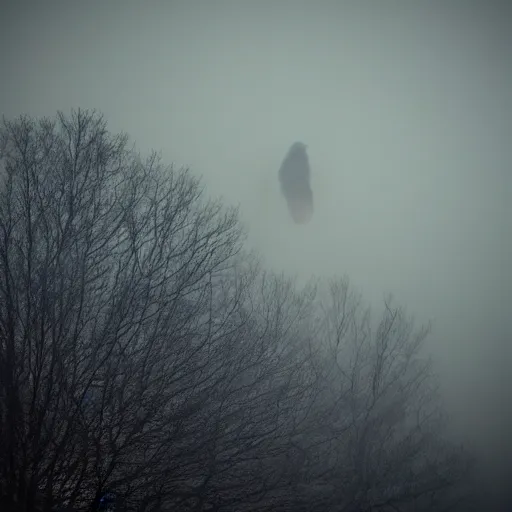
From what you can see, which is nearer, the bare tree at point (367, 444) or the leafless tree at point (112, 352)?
the leafless tree at point (112, 352)

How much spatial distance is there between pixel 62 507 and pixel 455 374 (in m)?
61.5

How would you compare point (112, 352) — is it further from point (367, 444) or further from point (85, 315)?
point (367, 444)

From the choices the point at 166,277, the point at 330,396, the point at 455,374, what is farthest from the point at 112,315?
the point at 455,374

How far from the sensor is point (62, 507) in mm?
4684

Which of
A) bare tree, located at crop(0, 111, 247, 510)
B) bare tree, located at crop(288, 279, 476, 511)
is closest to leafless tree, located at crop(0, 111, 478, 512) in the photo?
bare tree, located at crop(0, 111, 247, 510)

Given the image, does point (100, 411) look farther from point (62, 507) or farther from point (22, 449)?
point (62, 507)

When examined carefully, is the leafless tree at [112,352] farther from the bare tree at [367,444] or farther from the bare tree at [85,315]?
the bare tree at [367,444]

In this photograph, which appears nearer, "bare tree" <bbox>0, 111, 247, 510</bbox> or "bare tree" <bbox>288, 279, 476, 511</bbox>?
"bare tree" <bbox>0, 111, 247, 510</bbox>

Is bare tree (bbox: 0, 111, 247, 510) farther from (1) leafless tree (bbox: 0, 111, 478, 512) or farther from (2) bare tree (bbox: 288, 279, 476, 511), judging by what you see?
(2) bare tree (bbox: 288, 279, 476, 511)

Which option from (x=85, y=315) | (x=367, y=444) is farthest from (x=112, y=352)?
(x=367, y=444)

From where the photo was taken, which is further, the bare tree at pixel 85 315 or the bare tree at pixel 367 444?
the bare tree at pixel 367 444

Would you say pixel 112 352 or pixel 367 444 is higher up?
pixel 112 352

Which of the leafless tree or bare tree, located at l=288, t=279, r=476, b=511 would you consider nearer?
the leafless tree

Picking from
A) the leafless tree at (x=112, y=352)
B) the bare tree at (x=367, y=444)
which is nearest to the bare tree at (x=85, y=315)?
the leafless tree at (x=112, y=352)
